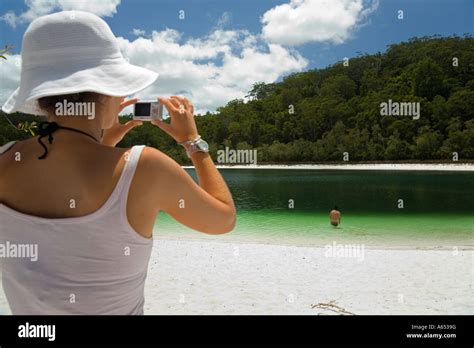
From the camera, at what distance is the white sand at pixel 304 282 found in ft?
15.6

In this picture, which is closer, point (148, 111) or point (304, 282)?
point (148, 111)

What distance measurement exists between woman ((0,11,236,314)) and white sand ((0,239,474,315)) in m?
3.87

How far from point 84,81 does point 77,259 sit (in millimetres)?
353

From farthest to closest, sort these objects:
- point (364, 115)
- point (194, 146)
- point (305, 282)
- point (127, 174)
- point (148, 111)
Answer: point (364, 115) < point (305, 282) < point (148, 111) < point (194, 146) < point (127, 174)

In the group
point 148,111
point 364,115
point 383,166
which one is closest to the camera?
point 148,111

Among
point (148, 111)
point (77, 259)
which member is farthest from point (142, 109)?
point (77, 259)

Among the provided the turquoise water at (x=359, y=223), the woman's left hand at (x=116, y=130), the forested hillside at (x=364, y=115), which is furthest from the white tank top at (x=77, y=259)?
the forested hillside at (x=364, y=115)

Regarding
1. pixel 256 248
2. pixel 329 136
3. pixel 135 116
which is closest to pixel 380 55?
pixel 329 136

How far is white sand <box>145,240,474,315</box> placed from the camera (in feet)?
15.6

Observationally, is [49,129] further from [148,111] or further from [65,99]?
[148,111]

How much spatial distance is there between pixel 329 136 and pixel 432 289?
63.3 m

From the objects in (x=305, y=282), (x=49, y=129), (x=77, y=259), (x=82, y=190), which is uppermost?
(x=49, y=129)

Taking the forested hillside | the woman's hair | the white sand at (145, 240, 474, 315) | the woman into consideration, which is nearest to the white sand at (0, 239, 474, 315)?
the white sand at (145, 240, 474, 315)

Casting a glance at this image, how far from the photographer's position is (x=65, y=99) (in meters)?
0.83
